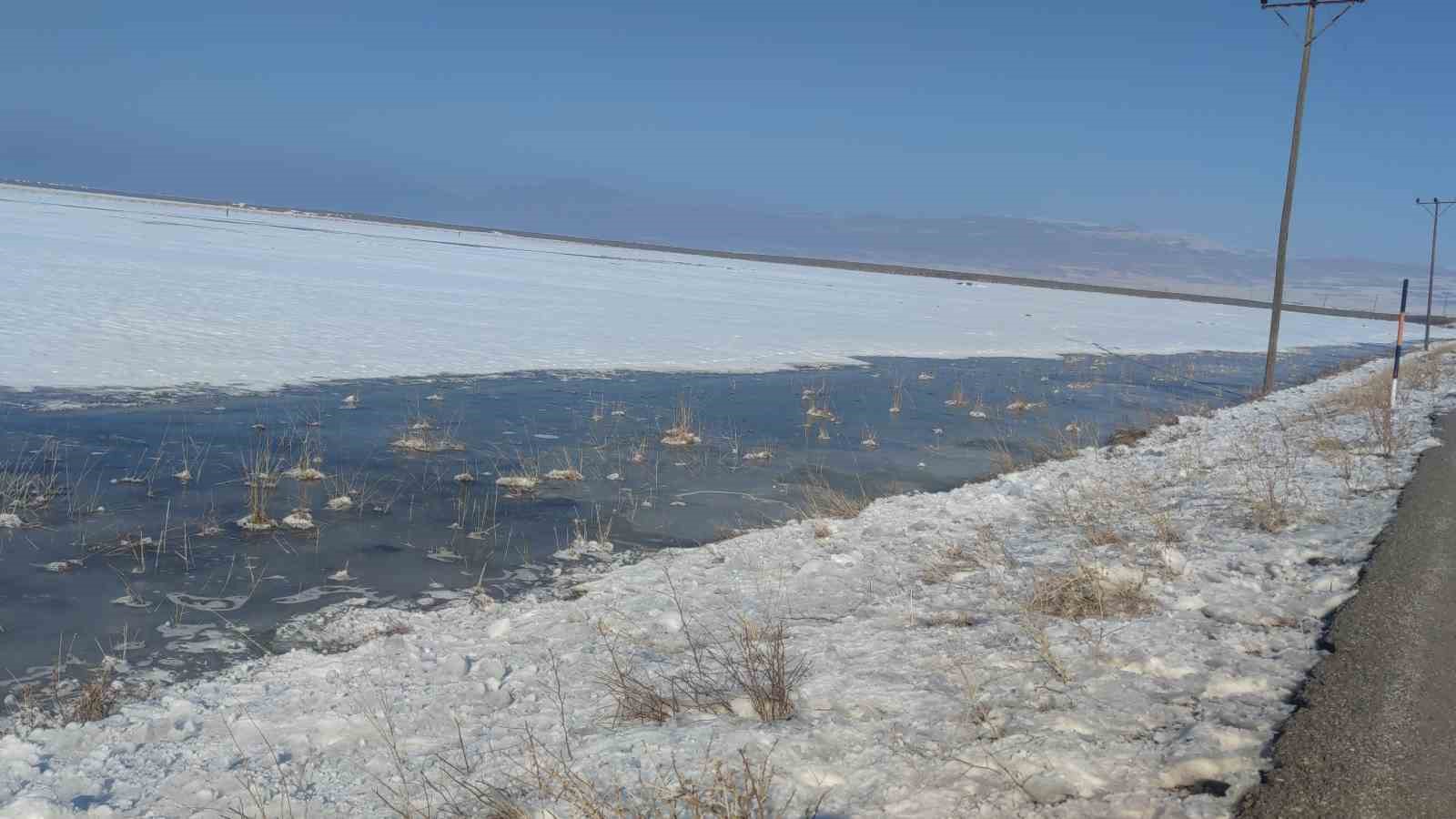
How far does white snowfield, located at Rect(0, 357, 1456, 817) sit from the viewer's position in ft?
13.1

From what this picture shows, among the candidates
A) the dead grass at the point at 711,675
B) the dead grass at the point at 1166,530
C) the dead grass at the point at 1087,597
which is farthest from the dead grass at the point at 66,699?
the dead grass at the point at 1166,530

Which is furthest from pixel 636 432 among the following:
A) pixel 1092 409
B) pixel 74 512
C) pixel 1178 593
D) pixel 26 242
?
pixel 26 242

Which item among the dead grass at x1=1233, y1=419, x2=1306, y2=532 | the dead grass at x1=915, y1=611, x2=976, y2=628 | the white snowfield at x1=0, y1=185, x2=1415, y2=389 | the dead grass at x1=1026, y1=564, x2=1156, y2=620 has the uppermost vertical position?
the white snowfield at x1=0, y1=185, x2=1415, y2=389

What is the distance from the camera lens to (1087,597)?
5.94m

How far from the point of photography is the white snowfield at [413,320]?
1645cm

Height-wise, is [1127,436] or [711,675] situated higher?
[1127,436]

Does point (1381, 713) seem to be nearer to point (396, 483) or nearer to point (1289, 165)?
point (396, 483)

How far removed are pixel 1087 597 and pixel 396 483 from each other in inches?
264

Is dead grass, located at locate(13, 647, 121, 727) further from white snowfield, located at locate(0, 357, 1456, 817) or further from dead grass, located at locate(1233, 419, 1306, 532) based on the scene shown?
dead grass, located at locate(1233, 419, 1306, 532)

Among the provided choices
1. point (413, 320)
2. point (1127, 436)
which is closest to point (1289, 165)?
point (1127, 436)

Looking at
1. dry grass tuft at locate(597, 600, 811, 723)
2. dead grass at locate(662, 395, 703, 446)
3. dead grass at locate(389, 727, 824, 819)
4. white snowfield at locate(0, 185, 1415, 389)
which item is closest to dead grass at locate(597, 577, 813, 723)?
dry grass tuft at locate(597, 600, 811, 723)

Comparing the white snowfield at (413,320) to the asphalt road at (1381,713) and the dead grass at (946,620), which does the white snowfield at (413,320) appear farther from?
the asphalt road at (1381,713)

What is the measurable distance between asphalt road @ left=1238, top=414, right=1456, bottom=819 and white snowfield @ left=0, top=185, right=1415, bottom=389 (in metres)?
13.3

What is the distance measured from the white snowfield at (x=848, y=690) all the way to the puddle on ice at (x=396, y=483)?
673 millimetres
